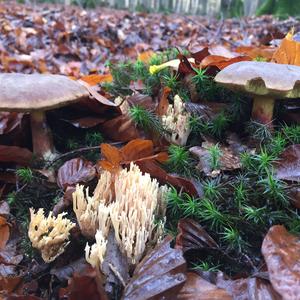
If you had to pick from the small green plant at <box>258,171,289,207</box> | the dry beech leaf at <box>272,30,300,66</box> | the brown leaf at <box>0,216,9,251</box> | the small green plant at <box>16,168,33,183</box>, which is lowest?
the brown leaf at <box>0,216,9,251</box>

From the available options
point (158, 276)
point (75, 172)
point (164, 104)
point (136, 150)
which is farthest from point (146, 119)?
point (158, 276)

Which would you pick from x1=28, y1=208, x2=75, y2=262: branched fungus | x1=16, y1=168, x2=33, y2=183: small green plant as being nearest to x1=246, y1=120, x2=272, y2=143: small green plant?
x1=28, y1=208, x2=75, y2=262: branched fungus

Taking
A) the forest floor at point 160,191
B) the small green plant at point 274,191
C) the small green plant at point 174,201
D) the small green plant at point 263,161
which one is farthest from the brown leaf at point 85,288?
the small green plant at point 263,161

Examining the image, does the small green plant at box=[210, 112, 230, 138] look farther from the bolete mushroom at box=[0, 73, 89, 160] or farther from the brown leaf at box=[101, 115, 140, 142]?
the bolete mushroom at box=[0, 73, 89, 160]

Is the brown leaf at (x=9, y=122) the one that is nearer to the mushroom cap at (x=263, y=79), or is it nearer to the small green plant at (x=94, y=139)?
the small green plant at (x=94, y=139)

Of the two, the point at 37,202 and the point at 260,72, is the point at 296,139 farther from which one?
the point at 37,202

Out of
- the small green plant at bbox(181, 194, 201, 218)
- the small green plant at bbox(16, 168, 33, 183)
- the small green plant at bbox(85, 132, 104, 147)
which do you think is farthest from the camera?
the small green plant at bbox(85, 132, 104, 147)

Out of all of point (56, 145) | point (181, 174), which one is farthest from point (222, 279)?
point (56, 145)
